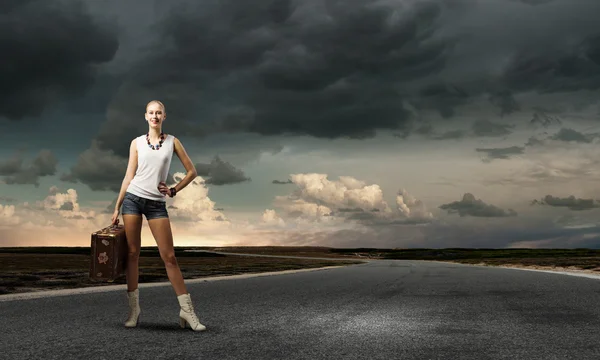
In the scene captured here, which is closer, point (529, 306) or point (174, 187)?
point (174, 187)

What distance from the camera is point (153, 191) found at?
704cm

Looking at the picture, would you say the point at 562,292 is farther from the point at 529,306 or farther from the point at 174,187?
the point at 174,187

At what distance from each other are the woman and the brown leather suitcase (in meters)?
0.12

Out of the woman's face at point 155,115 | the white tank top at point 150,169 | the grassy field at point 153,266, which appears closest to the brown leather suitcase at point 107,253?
the white tank top at point 150,169

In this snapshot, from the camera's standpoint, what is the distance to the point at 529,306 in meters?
11.2

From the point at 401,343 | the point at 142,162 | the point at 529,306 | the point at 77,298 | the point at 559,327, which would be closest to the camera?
the point at 401,343

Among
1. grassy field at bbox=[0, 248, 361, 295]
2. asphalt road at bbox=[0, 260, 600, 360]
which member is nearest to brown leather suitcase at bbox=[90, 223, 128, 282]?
asphalt road at bbox=[0, 260, 600, 360]

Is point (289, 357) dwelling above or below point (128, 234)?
below

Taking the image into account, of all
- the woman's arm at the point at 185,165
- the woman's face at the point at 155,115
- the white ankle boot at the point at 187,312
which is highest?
the woman's face at the point at 155,115

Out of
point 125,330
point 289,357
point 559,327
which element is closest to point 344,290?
point 559,327

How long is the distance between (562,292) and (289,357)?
447 inches

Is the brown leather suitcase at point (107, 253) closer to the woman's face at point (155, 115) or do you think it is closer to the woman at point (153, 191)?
the woman at point (153, 191)

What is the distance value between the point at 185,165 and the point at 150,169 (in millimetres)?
483

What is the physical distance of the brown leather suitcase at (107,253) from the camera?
280 inches
